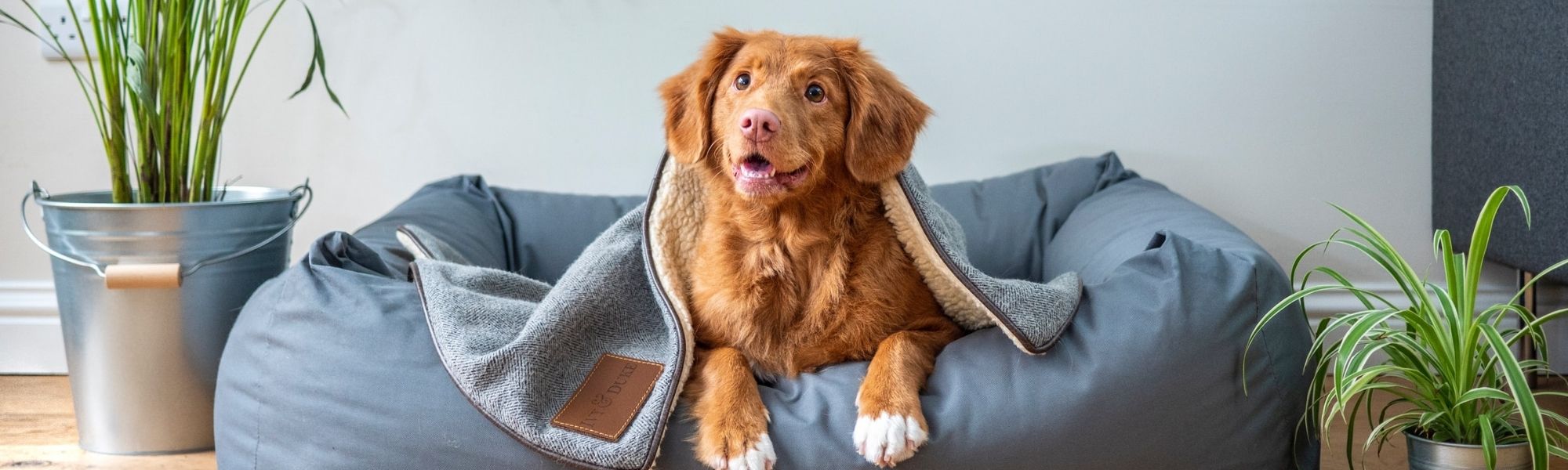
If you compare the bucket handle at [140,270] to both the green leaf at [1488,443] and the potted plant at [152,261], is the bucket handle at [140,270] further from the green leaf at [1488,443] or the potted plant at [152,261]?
the green leaf at [1488,443]

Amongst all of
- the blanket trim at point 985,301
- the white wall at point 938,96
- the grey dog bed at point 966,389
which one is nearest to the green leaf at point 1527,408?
the grey dog bed at point 966,389

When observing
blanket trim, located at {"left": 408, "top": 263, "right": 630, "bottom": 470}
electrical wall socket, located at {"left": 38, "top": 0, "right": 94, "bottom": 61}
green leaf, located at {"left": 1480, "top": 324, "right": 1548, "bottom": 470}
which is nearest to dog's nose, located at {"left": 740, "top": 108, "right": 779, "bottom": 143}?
blanket trim, located at {"left": 408, "top": 263, "right": 630, "bottom": 470}

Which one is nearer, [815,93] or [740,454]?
[740,454]

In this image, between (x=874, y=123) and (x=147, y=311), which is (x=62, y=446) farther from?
(x=874, y=123)

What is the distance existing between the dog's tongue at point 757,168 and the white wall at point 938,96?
1303 mm

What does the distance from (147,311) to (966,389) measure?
1.47 m

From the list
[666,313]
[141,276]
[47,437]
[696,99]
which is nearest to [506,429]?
[666,313]

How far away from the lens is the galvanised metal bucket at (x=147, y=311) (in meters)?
1.91

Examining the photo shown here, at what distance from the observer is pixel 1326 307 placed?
8.98ft

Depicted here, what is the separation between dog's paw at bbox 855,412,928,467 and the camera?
139 centimetres

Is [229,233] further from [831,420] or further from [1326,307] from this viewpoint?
[1326,307]

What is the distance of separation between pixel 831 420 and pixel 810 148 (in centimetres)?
38

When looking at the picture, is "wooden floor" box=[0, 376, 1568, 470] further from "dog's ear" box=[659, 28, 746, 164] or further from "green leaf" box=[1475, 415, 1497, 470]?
"dog's ear" box=[659, 28, 746, 164]

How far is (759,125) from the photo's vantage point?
142cm
